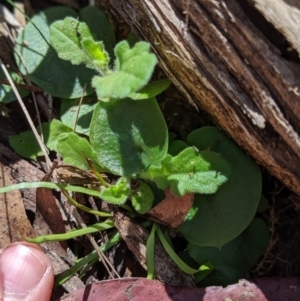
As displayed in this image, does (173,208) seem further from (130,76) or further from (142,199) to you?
(130,76)

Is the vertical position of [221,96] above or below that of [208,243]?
above

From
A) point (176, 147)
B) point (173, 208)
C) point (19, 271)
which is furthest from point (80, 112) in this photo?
point (19, 271)

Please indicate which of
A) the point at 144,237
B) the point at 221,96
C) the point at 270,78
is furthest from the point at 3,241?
the point at 270,78

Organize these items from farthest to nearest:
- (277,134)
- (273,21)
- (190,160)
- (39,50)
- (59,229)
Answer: (39,50)
(59,229)
(190,160)
(277,134)
(273,21)

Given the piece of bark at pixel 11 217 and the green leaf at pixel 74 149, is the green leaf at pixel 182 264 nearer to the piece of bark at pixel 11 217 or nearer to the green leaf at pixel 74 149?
the green leaf at pixel 74 149

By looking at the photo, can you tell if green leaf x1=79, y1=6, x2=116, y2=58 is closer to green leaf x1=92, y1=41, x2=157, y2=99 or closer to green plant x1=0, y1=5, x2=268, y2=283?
green plant x1=0, y1=5, x2=268, y2=283

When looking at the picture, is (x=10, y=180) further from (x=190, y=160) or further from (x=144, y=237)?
(x=190, y=160)
